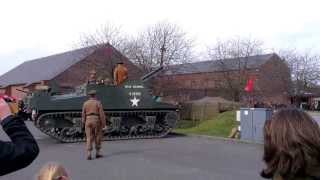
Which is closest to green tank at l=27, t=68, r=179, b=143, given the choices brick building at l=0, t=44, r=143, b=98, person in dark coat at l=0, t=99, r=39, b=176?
brick building at l=0, t=44, r=143, b=98

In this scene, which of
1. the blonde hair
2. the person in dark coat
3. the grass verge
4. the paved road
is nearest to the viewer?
the person in dark coat

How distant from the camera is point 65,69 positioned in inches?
2359

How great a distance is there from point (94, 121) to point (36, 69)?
57215 mm

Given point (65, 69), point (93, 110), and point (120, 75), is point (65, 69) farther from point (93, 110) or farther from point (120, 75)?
point (93, 110)

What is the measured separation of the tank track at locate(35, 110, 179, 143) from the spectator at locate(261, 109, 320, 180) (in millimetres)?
18282

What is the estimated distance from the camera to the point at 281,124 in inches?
103

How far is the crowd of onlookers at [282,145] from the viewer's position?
257 centimetres

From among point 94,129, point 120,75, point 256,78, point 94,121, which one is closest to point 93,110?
point 94,121

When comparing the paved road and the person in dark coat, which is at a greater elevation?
the person in dark coat

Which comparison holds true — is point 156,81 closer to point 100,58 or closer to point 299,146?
point 100,58

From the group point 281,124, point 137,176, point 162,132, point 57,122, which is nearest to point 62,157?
point 137,176

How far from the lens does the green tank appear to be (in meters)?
20.6

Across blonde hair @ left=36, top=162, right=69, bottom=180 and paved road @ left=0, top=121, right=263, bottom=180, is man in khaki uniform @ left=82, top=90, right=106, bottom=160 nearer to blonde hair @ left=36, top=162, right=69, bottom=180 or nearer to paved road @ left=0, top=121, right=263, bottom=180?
paved road @ left=0, top=121, right=263, bottom=180

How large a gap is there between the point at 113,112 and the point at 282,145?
1919cm
